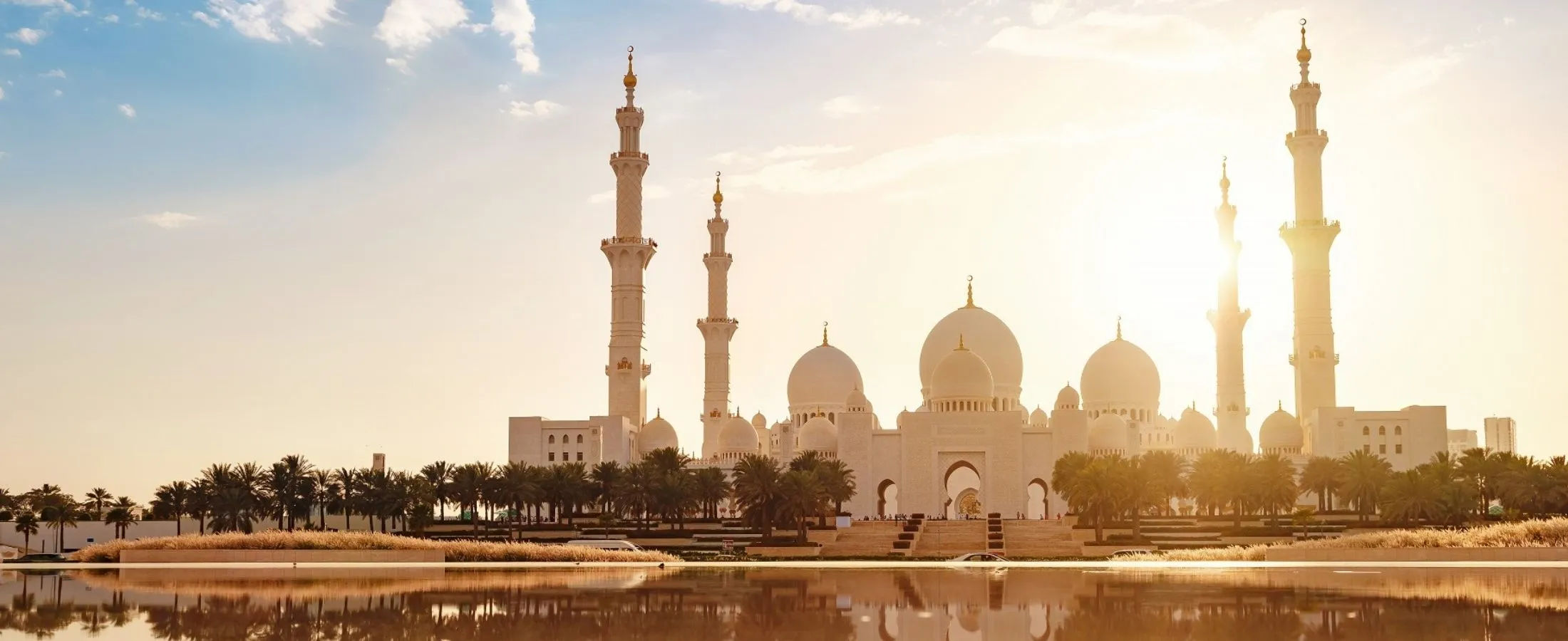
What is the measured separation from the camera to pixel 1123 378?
81312 millimetres

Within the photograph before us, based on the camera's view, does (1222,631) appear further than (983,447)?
No

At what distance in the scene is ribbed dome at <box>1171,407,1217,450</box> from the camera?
258ft

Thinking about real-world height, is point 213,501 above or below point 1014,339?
below

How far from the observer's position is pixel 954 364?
7225cm

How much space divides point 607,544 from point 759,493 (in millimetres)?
6153

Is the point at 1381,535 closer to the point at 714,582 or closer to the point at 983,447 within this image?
the point at 714,582

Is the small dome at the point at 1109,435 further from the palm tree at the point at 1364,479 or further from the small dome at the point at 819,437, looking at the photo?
the palm tree at the point at 1364,479

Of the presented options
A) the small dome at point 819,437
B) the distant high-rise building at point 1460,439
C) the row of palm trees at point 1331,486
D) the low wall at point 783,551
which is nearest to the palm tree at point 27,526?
the low wall at point 783,551

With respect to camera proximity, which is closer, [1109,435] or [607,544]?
[607,544]

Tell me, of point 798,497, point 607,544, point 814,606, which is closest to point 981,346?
point 798,497

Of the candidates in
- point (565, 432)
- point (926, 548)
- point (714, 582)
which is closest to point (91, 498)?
point (565, 432)

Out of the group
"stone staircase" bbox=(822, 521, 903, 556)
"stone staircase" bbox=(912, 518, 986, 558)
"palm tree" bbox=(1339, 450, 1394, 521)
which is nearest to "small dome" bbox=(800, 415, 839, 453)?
"stone staircase" bbox=(822, 521, 903, 556)

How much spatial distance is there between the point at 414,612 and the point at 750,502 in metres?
32.9

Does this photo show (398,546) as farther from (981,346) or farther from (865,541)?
(981,346)
